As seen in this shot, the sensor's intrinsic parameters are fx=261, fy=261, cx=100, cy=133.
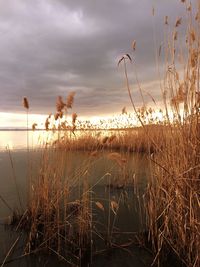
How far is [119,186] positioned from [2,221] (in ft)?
6.22

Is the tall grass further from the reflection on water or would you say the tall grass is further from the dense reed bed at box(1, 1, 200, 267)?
the reflection on water

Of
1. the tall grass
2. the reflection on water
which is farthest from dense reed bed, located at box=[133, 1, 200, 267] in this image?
the reflection on water

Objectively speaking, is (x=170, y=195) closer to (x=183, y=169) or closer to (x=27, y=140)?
(x=183, y=169)

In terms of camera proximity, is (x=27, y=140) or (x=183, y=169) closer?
(x=183, y=169)

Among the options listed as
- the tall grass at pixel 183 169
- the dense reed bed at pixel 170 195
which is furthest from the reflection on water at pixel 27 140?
the tall grass at pixel 183 169

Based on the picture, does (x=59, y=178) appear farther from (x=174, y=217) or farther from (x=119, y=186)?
(x=119, y=186)

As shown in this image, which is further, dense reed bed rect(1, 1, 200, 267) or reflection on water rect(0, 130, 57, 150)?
reflection on water rect(0, 130, 57, 150)

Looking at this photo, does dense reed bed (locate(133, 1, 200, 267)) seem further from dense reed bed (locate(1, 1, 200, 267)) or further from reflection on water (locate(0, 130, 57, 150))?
reflection on water (locate(0, 130, 57, 150))

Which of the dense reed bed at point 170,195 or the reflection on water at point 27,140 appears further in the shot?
the reflection on water at point 27,140

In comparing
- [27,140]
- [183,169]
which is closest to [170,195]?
[183,169]

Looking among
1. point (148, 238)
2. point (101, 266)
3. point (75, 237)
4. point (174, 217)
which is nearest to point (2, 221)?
point (75, 237)

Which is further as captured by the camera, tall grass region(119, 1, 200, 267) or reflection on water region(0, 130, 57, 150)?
reflection on water region(0, 130, 57, 150)

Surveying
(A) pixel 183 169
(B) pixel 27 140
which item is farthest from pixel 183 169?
(B) pixel 27 140

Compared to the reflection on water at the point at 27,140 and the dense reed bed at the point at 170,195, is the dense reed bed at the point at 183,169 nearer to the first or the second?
the dense reed bed at the point at 170,195
